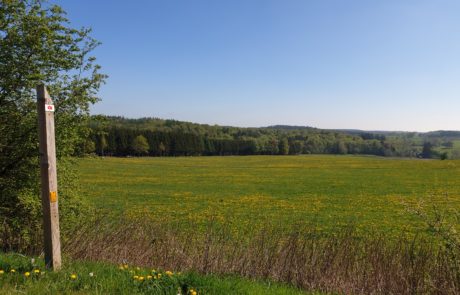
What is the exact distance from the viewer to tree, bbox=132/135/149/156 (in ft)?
385

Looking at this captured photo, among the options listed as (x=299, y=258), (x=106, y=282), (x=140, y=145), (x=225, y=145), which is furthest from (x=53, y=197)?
(x=225, y=145)

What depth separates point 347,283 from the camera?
6.31m

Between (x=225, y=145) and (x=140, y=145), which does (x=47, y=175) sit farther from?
(x=225, y=145)

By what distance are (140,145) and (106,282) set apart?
11593 centimetres

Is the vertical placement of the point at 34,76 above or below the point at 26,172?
above

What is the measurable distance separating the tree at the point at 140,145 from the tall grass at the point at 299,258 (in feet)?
368

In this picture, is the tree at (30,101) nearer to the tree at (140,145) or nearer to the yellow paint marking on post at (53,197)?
the yellow paint marking on post at (53,197)

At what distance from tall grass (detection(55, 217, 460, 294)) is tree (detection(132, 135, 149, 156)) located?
112222 mm

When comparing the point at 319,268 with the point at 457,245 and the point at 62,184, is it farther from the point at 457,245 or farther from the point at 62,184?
the point at 62,184

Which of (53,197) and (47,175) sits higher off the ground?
(47,175)

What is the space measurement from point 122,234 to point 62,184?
223 cm

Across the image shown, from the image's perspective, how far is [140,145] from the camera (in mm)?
117875

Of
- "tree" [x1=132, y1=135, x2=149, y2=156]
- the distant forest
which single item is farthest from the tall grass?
"tree" [x1=132, y1=135, x2=149, y2=156]

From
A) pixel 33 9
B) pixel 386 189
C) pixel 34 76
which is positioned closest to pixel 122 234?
pixel 34 76
